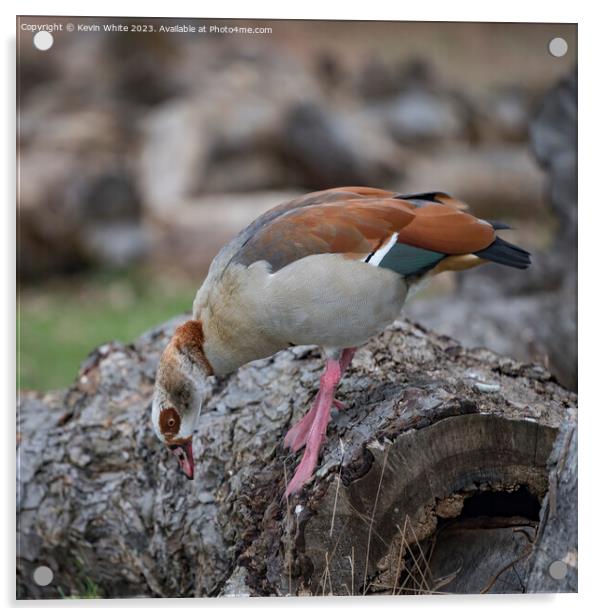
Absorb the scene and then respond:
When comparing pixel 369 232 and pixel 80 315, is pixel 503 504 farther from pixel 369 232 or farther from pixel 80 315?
pixel 80 315

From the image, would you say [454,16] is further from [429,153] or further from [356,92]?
[429,153]

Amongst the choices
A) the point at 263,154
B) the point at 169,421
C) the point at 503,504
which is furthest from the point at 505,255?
the point at 263,154

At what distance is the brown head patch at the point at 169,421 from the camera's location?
9.09 ft

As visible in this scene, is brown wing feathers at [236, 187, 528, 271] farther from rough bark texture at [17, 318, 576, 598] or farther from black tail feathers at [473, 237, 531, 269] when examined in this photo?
rough bark texture at [17, 318, 576, 598]

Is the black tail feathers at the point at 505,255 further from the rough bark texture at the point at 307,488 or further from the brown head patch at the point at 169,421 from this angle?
the brown head patch at the point at 169,421

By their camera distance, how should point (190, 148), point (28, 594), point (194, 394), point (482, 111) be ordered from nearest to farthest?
point (194, 394) < point (28, 594) < point (482, 111) < point (190, 148)

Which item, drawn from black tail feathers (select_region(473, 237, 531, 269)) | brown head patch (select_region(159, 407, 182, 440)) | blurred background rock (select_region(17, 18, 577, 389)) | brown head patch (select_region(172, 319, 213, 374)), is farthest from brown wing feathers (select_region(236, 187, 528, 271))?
blurred background rock (select_region(17, 18, 577, 389))

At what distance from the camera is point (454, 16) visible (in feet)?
10.4

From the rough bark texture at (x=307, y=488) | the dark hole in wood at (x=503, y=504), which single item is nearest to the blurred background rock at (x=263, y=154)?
the rough bark texture at (x=307, y=488)

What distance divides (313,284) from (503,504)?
2.66 feet

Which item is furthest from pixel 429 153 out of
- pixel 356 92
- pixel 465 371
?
pixel 465 371

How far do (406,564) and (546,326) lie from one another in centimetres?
160

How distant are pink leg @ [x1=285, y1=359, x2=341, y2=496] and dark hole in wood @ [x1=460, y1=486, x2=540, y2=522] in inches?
17.3

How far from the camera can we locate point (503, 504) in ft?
8.59
